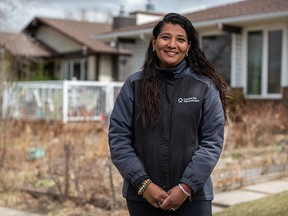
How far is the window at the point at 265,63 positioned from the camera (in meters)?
14.0

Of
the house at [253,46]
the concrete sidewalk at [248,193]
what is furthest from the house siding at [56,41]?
the concrete sidewalk at [248,193]

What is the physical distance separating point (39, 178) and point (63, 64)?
2016 cm

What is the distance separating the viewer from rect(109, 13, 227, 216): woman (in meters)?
2.74

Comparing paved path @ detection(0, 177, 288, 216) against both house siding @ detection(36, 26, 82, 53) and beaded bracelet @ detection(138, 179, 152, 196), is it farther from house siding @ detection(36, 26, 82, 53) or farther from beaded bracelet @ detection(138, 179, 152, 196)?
house siding @ detection(36, 26, 82, 53)

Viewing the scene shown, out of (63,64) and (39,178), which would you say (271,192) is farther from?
(63,64)

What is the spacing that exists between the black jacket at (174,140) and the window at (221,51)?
12914 mm

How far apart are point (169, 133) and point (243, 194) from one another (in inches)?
172

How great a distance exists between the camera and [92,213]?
19.3 feet

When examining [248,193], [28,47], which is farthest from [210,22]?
[28,47]

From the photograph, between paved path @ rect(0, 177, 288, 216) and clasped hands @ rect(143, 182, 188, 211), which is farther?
paved path @ rect(0, 177, 288, 216)

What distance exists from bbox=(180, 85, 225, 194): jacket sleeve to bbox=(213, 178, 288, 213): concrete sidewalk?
338 centimetres

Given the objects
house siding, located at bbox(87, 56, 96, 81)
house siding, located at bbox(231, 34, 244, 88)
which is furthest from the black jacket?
house siding, located at bbox(87, 56, 96, 81)

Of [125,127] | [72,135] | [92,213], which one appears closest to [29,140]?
[72,135]

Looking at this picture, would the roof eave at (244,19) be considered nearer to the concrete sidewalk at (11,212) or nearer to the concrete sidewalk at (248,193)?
the concrete sidewalk at (248,193)
